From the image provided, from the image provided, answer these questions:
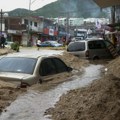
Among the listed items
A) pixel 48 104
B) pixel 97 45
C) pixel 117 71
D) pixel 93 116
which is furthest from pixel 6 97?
pixel 97 45

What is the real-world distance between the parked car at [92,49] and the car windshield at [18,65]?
49.5 feet

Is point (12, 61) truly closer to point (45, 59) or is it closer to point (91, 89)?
point (45, 59)

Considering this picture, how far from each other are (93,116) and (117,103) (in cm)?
51

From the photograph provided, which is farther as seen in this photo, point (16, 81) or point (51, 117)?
point (16, 81)

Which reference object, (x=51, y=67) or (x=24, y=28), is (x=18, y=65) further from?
(x=24, y=28)

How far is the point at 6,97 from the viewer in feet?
32.4

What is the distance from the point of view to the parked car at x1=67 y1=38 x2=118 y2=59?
93.5 feet

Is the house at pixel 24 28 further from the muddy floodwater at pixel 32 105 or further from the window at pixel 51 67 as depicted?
the muddy floodwater at pixel 32 105

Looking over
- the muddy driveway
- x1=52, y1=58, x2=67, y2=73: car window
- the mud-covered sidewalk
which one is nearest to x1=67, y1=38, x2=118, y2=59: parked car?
x1=52, y1=58, x2=67, y2=73: car window

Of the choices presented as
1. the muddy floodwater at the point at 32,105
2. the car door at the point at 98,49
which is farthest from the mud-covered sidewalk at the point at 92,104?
the car door at the point at 98,49

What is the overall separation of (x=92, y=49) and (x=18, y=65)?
625 inches

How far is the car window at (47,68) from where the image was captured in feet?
43.1

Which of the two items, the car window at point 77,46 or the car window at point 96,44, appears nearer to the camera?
the car window at point 77,46

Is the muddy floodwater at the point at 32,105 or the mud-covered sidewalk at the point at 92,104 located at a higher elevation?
the mud-covered sidewalk at the point at 92,104
